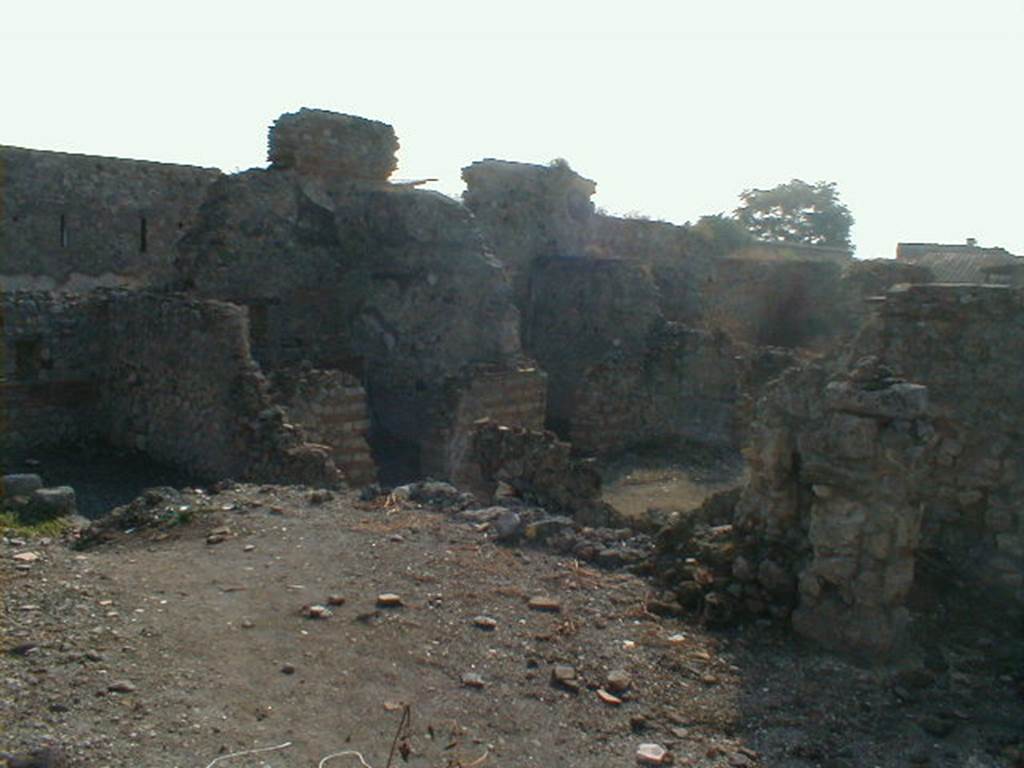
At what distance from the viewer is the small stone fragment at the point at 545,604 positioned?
629 cm

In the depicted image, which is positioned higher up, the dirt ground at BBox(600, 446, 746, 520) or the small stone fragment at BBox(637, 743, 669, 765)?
the small stone fragment at BBox(637, 743, 669, 765)

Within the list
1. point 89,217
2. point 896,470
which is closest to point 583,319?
point 89,217

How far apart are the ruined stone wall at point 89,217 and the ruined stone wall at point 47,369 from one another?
910 centimetres

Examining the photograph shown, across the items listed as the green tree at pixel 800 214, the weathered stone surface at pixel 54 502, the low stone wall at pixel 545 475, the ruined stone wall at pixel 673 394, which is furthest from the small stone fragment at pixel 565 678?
the green tree at pixel 800 214

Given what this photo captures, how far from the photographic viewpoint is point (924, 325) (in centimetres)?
784

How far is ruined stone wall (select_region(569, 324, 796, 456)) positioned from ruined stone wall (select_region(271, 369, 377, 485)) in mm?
5227

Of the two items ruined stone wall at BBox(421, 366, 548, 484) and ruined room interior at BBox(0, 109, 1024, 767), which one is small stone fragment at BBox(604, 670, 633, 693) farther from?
ruined stone wall at BBox(421, 366, 548, 484)

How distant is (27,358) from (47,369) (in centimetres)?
23

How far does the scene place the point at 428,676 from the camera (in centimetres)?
541

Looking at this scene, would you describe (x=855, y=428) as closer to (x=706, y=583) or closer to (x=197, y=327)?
(x=706, y=583)

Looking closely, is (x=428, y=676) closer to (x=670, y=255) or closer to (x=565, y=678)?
(x=565, y=678)

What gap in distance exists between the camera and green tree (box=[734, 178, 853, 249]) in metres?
54.8

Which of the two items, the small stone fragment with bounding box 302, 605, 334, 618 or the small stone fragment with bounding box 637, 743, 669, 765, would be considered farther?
the small stone fragment with bounding box 302, 605, 334, 618

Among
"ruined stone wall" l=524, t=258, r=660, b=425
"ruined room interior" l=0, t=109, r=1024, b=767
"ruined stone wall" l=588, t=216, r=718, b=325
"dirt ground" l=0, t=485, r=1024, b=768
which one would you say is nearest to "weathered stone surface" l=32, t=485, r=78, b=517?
"ruined room interior" l=0, t=109, r=1024, b=767
